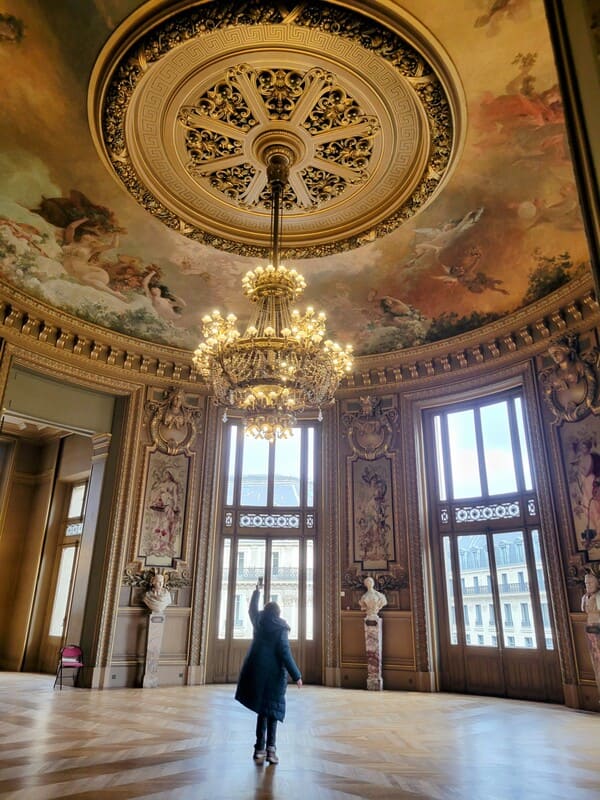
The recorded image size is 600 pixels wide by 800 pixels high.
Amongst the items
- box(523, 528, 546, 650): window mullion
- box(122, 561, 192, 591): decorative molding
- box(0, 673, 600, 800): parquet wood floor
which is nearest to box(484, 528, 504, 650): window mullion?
box(523, 528, 546, 650): window mullion

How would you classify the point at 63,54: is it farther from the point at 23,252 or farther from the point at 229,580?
the point at 229,580

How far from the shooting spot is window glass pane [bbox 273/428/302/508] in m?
12.7

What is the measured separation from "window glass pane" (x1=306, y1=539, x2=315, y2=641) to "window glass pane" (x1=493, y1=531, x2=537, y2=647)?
12.5ft

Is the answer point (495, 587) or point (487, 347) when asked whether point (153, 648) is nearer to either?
point (495, 587)

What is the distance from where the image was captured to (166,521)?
11656 mm

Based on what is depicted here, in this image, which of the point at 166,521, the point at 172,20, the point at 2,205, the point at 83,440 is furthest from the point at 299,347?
the point at 83,440

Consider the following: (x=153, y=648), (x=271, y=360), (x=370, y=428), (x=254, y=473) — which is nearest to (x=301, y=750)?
(x=271, y=360)

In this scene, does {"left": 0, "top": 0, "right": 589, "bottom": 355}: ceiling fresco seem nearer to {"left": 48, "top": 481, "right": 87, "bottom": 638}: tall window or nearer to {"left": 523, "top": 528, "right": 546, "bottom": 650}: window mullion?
{"left": 523, "top": 528, "right": 546, "bottom": 650}: window mullion

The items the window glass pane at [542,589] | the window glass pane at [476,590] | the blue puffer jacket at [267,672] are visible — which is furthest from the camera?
the window glass pane at [476,590]

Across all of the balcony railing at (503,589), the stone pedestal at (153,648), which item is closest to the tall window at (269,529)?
the stone pedestal at (153,648)

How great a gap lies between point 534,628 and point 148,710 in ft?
21.8

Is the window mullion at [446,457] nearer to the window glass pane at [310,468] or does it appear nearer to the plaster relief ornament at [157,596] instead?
the window glass pane at [310,468]

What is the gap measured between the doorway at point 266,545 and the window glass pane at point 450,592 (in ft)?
8.97

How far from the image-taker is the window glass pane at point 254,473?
12656 millimetres
